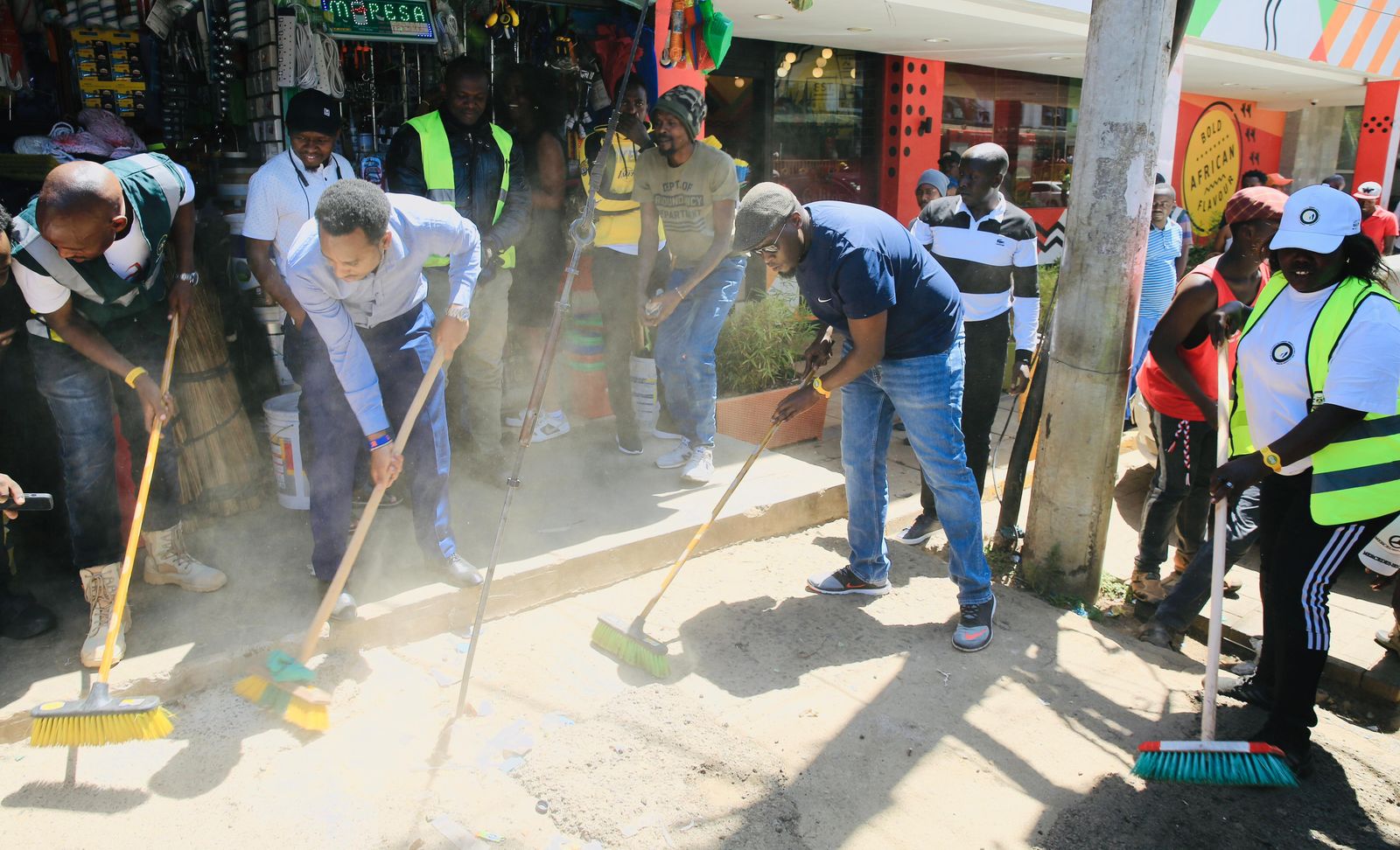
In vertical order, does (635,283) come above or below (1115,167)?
below

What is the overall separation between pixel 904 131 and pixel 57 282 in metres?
8.22

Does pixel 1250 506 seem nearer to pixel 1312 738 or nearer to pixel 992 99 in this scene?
pixel 1312 738


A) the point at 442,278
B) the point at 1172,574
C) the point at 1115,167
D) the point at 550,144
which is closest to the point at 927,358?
the point at 1115,167

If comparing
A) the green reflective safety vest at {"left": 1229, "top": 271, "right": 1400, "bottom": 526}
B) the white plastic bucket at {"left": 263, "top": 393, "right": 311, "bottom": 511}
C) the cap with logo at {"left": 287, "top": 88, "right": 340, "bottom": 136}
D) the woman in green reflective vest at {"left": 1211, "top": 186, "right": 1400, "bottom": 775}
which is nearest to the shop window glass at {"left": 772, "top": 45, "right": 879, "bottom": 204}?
the cap with logo at {"left": 287, "top": 88, "right": 340, "bottom": 136}

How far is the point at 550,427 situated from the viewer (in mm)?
5875

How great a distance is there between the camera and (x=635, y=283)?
555cm

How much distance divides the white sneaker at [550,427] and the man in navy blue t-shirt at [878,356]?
212 centimetres

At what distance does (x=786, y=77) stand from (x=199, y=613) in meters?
7.24

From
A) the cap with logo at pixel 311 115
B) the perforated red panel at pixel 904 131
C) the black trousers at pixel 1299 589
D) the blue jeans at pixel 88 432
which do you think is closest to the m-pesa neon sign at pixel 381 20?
the cap with logo at pixel 311 115

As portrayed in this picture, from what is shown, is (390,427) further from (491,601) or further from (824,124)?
(824,124)

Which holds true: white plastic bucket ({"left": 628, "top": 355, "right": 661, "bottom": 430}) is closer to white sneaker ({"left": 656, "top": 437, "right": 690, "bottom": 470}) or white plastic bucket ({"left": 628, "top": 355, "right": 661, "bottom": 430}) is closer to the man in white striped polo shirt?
white sneaker ({"left": 656, "top": 437, "right": 690, "bottom": 470})

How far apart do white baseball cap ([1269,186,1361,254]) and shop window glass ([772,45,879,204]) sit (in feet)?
20.6

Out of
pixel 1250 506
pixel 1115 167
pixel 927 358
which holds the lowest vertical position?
pixel 1250 506

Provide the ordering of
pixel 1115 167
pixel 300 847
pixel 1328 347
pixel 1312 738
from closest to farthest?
1. pixel 300 847
2. pixel 1328 347
3. pixel 1312 738
4. pixel 1115 167
